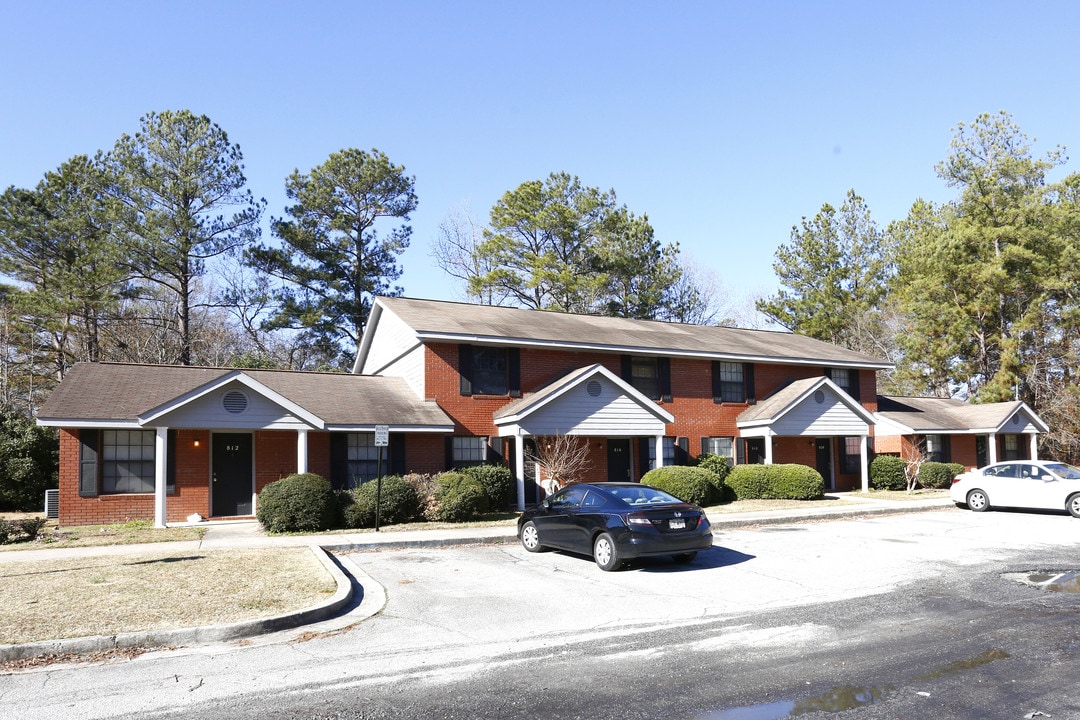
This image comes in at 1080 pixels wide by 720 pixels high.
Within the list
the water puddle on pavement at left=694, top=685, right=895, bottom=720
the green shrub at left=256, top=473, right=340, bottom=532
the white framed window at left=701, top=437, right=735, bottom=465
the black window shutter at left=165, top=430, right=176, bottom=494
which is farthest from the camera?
the white framed window at left=701, top=437, right=735, bottom=465

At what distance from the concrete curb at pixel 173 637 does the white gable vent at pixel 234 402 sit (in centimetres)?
1169

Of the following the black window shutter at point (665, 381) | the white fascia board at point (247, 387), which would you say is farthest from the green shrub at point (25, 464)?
the black window shutter at point (665, 381)

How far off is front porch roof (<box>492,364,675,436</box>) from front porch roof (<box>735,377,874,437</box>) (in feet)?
15.3

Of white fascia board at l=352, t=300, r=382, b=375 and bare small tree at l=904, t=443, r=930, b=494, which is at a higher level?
white fascia board at l=352, t=300, r=382, b=375

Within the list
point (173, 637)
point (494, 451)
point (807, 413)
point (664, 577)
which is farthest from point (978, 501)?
point (173, 637)

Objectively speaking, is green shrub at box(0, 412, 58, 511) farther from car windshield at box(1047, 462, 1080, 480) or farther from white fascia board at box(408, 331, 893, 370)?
car windshield at box(1047, 462, 1080, 480)

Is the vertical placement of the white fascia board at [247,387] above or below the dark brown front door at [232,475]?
above

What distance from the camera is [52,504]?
20.5 metres

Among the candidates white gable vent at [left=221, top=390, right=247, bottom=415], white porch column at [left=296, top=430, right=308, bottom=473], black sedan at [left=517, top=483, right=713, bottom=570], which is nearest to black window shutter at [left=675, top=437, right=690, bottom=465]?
white porch column at [left=296, top=430, right=308, bottom=473]

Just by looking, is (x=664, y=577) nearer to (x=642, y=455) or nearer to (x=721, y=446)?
(x=642, y=455)

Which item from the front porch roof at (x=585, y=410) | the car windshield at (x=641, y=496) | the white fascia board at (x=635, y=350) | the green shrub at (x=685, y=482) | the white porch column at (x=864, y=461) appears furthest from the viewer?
the white porch column at (x=864, y=461)

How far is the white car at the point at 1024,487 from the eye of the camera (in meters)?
19.7

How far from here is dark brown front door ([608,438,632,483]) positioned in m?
26.2

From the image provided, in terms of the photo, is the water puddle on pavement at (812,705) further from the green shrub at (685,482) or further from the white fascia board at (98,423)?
the white fascia board at (98,423)
